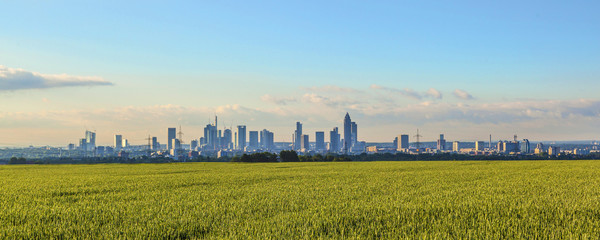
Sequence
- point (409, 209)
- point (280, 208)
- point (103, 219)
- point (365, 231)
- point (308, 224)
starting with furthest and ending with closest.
Result: point (280, 208), point (409, 209), point (103, 219), point (308, 224), point (365, 231)

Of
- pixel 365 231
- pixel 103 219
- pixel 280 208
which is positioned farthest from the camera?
pixel 280 208

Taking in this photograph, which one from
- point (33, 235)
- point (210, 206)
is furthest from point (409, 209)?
point (33, 235)

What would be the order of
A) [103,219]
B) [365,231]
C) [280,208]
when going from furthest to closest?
[280,208], [103,219], [365,231]

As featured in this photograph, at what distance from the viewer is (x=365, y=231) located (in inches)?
410

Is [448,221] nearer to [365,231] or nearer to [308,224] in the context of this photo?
[365,231]

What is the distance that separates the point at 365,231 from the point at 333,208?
164 inches

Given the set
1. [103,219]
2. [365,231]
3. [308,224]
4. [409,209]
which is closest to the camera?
[365,231]

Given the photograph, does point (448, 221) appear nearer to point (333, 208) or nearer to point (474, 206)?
point (474, 206)

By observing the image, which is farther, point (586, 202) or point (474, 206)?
point (586, 202)

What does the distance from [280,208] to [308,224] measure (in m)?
3.66

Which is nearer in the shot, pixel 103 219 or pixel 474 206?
pixel 103 219

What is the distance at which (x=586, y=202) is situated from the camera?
15297 mm

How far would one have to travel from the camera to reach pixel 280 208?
14828 millimetres

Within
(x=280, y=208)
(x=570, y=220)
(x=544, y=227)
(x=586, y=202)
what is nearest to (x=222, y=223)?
(x=280, y=208)
